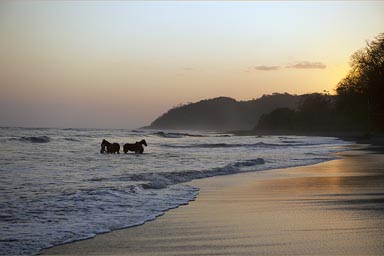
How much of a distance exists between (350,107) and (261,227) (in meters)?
47.6

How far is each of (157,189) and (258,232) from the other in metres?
5.28

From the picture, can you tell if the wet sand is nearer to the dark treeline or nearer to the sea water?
the sea water

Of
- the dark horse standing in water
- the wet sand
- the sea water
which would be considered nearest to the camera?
the wet sand

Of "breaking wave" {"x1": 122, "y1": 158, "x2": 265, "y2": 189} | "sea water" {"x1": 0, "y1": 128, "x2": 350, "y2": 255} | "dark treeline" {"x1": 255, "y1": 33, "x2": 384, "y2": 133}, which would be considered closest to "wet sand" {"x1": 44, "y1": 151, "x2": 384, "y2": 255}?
"sea water" {"x1": 0, "y1": 128, "x2": 350, "y2": 255}

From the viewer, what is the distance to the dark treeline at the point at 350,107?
93.8 feet

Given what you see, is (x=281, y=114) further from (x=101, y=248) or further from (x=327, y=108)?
(x=101, y=248)

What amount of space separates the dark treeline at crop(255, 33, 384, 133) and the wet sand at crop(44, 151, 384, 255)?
1808 centimetres

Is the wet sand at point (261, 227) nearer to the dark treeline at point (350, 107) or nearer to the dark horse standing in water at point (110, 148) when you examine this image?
the dark horse standing in water at point (110, 148)

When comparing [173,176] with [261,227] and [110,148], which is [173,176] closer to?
[261,227]

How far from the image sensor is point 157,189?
441 inches

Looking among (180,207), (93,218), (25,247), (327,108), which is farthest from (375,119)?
(327,108)

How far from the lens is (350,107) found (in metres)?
51.1

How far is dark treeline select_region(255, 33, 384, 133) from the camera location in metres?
28.6

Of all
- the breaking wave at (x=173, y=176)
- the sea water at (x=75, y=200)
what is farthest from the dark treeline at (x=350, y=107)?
the sea water at (x=75, y=200)
